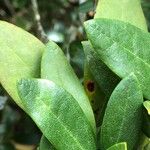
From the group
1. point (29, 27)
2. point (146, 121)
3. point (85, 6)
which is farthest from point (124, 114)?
point (29, 27)

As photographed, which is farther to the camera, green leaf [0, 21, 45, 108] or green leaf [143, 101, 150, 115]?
green leaf [0, 21, 45, 108]

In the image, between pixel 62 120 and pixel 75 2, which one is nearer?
pixel 62 120

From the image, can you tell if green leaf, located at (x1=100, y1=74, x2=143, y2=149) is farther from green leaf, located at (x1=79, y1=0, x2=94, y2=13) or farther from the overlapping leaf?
green leaf, located at (x1=79, y1=0, x2=94, y2=13)

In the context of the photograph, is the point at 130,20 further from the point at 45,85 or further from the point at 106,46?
the point at 45,85

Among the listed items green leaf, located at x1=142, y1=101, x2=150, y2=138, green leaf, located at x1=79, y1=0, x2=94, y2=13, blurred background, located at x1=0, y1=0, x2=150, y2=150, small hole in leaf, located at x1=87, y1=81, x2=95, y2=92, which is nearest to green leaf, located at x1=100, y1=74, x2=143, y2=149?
green leaf, located at x1=142, y1=101, x2=150, y2=138

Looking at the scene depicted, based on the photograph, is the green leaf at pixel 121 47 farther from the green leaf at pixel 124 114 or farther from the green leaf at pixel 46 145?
the green leaf at pixel 46 145

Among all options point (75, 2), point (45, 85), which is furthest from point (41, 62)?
point (75, 2)

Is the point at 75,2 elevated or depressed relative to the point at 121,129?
depressed
